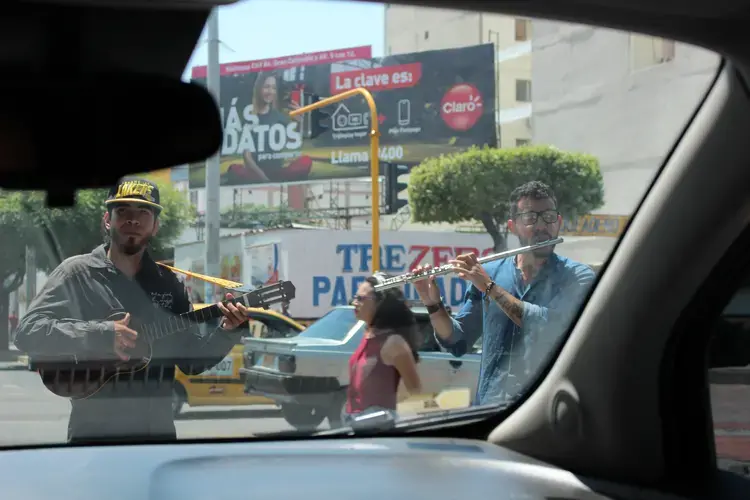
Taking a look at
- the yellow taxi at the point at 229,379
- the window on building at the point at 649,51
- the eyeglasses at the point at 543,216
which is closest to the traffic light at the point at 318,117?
the yellow taxi at the point at 229,379

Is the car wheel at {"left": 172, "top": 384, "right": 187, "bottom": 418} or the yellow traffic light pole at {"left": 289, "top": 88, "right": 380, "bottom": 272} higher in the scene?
the yellow traffic light pole at {"left": 289, "top": 88, "right": 380, "bottom": 272}

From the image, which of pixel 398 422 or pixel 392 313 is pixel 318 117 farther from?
pixel 398 422

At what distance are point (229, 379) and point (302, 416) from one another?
1.20 feet

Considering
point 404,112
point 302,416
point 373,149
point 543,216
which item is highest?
point 404,112

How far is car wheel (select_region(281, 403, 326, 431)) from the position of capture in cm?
324

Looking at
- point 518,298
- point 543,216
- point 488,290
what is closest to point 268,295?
point 488,290

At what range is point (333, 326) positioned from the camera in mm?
3621

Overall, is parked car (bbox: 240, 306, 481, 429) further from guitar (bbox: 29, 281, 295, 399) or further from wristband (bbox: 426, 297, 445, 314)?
guitar (bbox: 29, 281, 295, 399)

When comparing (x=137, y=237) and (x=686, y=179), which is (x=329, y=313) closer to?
(x=137, y=237)

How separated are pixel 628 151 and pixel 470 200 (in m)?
0.67

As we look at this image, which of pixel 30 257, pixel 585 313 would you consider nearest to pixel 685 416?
pixel 585 313

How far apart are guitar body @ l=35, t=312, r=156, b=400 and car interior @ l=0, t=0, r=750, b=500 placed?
0.71ft

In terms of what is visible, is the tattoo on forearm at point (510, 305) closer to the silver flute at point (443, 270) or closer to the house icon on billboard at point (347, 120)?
the silver flute at point (443, 270)

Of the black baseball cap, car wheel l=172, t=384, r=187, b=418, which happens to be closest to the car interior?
car wheel l=172, t=384, r=187, b=418
